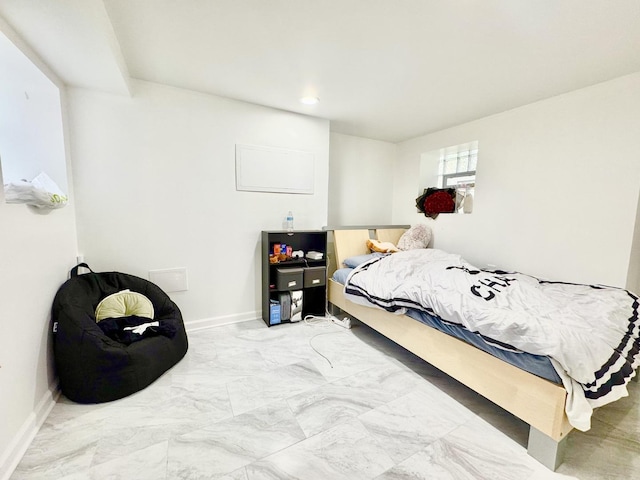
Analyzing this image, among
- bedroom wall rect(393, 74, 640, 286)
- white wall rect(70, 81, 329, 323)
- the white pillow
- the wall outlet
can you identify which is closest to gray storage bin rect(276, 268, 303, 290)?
white wall rect(70, 81, 329, 323)

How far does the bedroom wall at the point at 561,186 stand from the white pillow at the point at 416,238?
0.40 m

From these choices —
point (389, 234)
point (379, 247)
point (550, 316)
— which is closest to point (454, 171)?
point (389, 234)

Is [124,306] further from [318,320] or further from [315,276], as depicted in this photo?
[318,320]

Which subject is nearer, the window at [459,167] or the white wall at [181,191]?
the white wall at [181,191]

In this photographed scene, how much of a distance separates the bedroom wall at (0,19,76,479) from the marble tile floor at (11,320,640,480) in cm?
12

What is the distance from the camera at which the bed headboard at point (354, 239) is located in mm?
3100

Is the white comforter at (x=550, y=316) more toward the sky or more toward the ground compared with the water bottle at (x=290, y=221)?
more toward the ground

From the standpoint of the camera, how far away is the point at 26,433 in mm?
1321

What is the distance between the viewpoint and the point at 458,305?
1620 mm

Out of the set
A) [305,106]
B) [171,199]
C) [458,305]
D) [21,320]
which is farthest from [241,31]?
[458,305]

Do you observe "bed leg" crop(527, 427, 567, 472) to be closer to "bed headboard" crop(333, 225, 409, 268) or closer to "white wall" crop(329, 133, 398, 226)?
"bed headboard" crop(333, 225, 409, 268)

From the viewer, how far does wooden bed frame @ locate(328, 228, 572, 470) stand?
4.00 ft

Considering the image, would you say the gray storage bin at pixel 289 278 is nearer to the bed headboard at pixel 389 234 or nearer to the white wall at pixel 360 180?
the white wall at pixel 360 180

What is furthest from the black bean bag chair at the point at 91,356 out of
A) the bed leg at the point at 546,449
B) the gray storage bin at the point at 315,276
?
the bed leg at the point at 546,449
